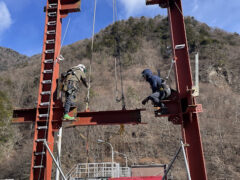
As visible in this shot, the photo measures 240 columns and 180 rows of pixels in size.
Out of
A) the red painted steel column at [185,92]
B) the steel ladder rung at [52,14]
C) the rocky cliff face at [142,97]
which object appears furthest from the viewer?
the rocky cliff face at [142,97]

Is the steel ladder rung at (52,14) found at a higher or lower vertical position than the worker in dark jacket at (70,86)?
higher

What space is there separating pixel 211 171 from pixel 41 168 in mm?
20300

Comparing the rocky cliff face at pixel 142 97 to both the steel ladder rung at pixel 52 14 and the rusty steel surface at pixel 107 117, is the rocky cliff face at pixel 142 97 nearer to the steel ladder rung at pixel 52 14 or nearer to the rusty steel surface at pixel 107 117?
the rusty steel surface at pixel 107 117

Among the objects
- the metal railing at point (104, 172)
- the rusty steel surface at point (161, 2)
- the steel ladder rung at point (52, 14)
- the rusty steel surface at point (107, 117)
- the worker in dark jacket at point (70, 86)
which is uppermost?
the steel ladder rung at point (52, 14)

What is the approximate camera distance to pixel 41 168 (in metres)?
5.71

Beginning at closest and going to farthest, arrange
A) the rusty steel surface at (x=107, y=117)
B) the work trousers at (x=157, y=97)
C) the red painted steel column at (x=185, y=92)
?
1. the red painted steel column at (x=185, y=92)
2. the work trousers at (x=157, y=97)
3. the rusty steel surface at (x=107, y=117)

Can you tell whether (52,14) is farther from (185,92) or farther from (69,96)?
(185,92)

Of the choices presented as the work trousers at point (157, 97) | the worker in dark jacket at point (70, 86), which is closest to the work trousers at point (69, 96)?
the worker in dark jacket at point (70, 86)

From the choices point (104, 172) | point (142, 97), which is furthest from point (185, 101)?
point (142, 97)

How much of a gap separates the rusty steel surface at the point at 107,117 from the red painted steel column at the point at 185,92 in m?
1.46

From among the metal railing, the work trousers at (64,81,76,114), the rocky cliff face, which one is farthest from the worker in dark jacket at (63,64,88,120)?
the metal railing

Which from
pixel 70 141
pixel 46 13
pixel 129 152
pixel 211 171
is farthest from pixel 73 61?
pixel 46 13

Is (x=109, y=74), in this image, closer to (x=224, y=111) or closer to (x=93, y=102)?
(x=93, y=102)

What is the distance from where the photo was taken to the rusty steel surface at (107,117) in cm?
625
